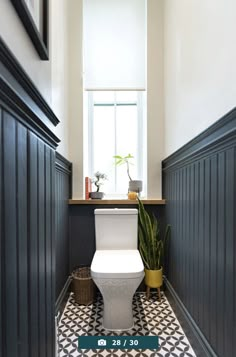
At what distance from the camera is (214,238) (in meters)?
1.30

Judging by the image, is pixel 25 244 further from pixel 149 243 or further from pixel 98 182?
pixel 98 182

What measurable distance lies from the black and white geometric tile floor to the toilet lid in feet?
1.31

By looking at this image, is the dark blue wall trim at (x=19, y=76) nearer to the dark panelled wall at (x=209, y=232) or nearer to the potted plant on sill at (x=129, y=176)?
the dark panelled wall at (x=209, y=232)

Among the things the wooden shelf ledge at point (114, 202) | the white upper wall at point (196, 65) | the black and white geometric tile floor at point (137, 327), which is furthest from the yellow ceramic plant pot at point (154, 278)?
the white upper wall at point (196, 65)

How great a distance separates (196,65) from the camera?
164 cm

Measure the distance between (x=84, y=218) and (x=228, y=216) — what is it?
1649 millimetres

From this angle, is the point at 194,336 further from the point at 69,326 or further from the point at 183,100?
the point at 183,100

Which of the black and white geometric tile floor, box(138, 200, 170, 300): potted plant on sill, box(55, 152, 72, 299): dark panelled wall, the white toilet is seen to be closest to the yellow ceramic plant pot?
box(138, 200, 170, 300): potted plant on sill

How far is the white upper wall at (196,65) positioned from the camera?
3.86ft

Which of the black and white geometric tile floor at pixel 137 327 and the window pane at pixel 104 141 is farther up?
the window pane at pixel 104 141

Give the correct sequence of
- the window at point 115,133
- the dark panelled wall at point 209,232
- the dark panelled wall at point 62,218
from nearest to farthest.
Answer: the dark panelled wall at point 209,232 < the dark panelled wall at point 62,218 < the window at point 115,133

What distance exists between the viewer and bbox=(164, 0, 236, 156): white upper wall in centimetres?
118

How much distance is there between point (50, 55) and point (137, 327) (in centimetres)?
171

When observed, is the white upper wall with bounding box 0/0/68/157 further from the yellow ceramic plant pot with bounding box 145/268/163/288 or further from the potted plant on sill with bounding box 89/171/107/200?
the yellow ceramic plant pot with bounding box 145/268/163/288
